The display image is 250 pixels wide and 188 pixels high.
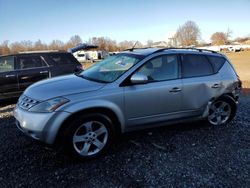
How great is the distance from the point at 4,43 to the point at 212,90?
210 ft

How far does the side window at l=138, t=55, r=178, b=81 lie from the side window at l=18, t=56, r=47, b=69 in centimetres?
464

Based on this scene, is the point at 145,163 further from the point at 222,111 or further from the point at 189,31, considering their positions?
the point at 189,31

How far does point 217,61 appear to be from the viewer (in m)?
5.27

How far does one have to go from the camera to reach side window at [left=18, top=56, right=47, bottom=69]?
7754mm

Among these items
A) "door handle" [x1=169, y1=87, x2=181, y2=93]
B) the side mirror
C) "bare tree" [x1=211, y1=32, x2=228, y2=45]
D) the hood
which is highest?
"bare tree" [x1=211, y1=32, x2=228, y2=45]

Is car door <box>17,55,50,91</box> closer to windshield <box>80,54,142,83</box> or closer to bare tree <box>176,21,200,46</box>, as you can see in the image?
windshield <box>80,54,142,83</box>

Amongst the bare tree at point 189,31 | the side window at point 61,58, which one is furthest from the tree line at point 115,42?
the side window at point 61,58

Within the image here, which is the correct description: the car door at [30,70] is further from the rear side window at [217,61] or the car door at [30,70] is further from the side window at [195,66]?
the rear side window at [217,61]

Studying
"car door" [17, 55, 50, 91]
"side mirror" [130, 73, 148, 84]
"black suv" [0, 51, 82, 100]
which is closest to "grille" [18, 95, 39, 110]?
"side mirror" [130, 73, 148, 84]

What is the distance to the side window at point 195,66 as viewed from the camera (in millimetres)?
4816

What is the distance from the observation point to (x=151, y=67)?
4.51 m

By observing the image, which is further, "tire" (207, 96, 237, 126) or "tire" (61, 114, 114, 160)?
"tire" (207, 96, 237, 126)

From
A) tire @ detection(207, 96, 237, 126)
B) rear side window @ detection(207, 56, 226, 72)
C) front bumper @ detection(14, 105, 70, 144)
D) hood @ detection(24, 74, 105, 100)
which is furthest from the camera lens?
tire @ detection(207, 96, 237, 126)

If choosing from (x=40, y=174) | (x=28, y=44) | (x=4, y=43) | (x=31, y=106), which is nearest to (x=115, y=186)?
(x=40, y=174)
